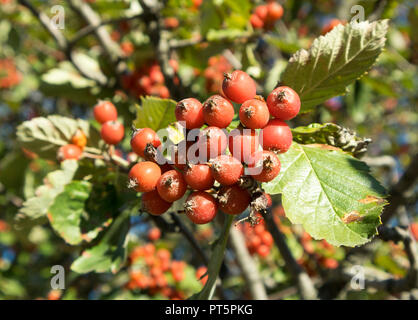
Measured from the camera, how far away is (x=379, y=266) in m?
3.65

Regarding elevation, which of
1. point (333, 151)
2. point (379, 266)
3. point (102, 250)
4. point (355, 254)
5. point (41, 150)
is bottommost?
point (379, 266)

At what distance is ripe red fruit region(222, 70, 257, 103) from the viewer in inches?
51.1

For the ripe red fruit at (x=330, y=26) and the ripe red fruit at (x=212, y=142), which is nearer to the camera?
the ripe red fruit at (x=212, y=142)

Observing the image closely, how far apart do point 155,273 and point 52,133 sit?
6.65 ft

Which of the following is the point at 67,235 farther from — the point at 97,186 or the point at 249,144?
the point at 249,144

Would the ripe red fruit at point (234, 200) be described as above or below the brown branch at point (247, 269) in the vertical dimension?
above

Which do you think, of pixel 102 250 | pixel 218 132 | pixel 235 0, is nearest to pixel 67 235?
pixel 102 250

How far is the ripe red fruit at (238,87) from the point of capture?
51.1 inches

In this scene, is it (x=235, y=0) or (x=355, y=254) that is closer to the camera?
(x=355, y=254)

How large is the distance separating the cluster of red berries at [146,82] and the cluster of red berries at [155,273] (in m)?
1.57

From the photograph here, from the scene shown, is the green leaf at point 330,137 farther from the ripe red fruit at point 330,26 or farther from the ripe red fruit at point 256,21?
the ripe red fruit at point 256,21

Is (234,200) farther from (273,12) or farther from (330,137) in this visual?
(273,12)

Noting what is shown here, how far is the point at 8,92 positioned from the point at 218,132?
22.3ft

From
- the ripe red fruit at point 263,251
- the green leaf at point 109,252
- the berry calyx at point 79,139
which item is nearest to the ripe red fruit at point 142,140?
the green leaf at point 109,252
